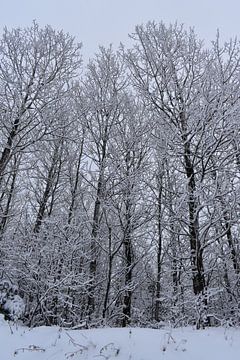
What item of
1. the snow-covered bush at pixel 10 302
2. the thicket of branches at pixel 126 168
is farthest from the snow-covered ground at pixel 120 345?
the snow-covered bush at pixel 10 302

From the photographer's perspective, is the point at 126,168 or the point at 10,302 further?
the point at 126,168

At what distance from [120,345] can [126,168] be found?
7109mm

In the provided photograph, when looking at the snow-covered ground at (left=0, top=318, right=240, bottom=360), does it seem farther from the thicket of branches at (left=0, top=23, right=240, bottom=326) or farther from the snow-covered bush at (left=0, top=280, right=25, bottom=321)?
the snow-covered bush at (left=0, top=280, right=25, bottom=321)

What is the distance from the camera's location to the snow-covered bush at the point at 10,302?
790cm

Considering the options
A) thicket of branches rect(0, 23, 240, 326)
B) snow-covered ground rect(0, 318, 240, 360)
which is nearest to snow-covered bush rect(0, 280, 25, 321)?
thicket of branches rect(0, 23, 240, 326)

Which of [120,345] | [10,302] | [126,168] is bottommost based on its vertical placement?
[120,345]

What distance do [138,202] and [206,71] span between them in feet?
12.7

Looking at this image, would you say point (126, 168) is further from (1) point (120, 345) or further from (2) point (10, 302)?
(1) point (120, 345)

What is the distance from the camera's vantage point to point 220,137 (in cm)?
670

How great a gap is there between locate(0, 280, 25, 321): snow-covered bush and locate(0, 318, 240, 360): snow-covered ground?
3.16 meters

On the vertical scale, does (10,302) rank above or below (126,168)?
below

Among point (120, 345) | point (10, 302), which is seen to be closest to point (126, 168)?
point (10, 302)

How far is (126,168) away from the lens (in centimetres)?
1088

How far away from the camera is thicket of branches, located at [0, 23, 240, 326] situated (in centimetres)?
691
